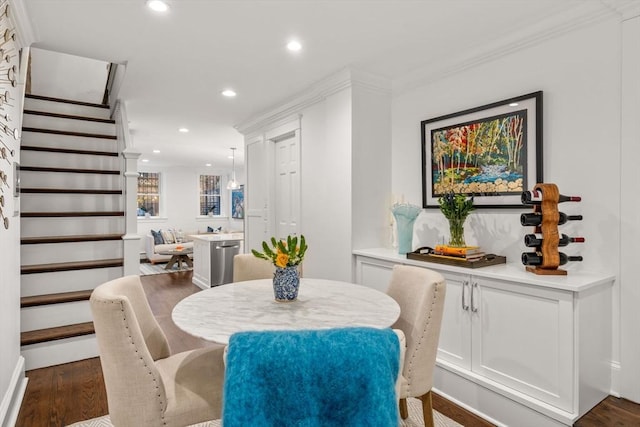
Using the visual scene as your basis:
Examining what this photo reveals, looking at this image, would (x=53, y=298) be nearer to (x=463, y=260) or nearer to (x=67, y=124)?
(x=67, y=124)

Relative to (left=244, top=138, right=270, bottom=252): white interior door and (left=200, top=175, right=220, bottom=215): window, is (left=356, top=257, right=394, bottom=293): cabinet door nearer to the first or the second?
(left=244, top=138, right=270, bottom=252): white interior door

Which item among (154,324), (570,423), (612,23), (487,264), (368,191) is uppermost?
(612,23)

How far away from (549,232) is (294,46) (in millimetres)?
2111

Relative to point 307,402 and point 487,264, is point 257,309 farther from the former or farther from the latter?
point 487,264

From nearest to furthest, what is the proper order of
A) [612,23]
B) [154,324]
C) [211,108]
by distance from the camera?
[154,324], [612,23], [211,108]

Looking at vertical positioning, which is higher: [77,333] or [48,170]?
[48,170]

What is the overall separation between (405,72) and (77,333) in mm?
3504

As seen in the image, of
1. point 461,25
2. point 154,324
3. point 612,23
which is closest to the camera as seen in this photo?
point 154,324

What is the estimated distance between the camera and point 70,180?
3.92 metres

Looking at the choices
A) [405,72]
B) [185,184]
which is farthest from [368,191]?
[185,184]

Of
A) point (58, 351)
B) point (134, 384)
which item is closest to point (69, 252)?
point (58, 351)

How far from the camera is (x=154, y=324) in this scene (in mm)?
1896

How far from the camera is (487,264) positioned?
7.90ft

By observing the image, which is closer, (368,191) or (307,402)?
(307,402)
